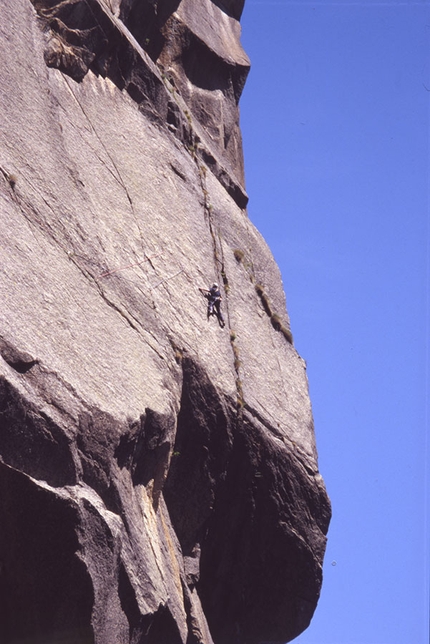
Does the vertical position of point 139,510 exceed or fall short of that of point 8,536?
it exceeds it

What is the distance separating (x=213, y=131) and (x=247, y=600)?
1089 centimetres

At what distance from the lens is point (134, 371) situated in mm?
14086

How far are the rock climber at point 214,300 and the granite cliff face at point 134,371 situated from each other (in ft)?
0.54

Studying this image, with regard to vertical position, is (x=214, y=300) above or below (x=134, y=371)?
above

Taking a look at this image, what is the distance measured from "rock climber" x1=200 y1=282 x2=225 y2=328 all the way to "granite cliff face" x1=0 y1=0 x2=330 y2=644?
0.54 ft

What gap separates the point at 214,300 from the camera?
17.6 metres

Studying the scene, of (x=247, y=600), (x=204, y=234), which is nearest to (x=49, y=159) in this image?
(x=204, y=234)

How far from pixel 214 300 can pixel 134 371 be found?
383cm

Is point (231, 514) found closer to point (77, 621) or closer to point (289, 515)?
point (289, 515)

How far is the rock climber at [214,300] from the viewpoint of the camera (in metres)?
17.5

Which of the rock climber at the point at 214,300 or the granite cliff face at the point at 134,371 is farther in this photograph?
the rock climber at the point at 214,300

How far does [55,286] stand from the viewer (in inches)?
535

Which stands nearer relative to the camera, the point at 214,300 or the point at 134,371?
the point at 134,371

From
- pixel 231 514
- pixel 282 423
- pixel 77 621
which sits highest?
pixel 282 423
